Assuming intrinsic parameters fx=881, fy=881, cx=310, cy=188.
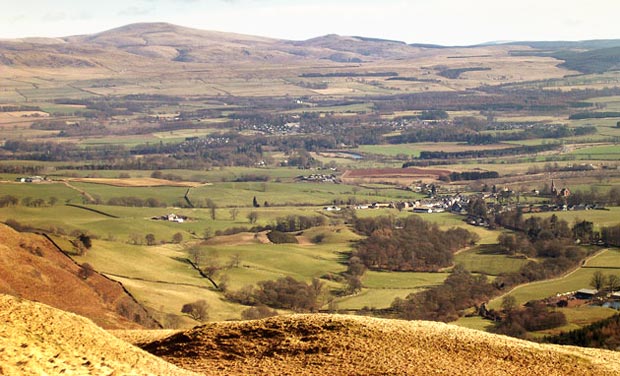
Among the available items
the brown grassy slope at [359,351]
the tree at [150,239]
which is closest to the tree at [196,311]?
the tree at [150,239]

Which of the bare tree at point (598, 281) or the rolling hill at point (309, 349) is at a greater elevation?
the rolling hill at point (309, 349)

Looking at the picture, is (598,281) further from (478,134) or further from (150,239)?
(478,134)

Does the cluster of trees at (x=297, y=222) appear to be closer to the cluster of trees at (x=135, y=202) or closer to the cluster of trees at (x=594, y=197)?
the cluster of trees at (x=135, y=202)

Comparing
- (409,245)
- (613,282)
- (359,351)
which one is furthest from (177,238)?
(359,351)

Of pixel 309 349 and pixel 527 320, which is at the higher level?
pixel 309 349

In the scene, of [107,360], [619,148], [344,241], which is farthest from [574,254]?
[619,148]

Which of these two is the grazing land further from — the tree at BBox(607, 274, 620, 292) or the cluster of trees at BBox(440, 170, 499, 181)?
the cluster of trees at BBox(440, 170, 499, 181)

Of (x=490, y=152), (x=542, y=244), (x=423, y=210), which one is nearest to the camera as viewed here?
(x=542, y=244)
